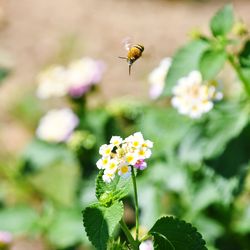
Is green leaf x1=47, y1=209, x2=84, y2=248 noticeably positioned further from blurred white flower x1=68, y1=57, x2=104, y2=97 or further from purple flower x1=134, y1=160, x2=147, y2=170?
purple flower x1=134, y1=160, x2=147, y2=170

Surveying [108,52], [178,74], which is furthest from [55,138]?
[108,52]

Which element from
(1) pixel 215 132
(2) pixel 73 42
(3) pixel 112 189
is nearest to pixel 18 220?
(1) pixel 215 132

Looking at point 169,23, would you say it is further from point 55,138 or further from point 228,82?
point 55,138

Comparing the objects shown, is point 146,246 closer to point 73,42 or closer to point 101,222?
point 101,222

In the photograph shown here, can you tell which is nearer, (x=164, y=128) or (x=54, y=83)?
(x=164, y=128)

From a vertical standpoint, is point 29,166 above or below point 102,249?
above

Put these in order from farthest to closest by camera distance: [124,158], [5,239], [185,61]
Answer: [5,239]
[185,61]
[124,158]

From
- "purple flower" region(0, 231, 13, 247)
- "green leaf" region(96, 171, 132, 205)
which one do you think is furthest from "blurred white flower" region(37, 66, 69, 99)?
"green leaf" region(96, 171, 132, 205)
